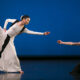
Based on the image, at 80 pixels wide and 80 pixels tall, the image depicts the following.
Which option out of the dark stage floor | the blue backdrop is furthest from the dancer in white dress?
the blue backdrop

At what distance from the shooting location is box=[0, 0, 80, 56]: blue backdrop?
9156 millimetres

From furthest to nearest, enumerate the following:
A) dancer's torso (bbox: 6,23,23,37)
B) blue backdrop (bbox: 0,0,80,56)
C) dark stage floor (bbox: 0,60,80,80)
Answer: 1. blue backdrop (bbox: 0,0,80,56)
2. dancer's torso (bbox: 6,23,23,37)
3. dark stage floor (bbox: 0,60,80,80)

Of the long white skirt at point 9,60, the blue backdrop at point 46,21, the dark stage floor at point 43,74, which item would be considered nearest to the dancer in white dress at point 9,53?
the long white skirt at point 9,60

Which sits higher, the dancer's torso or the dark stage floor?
the dancer's torso

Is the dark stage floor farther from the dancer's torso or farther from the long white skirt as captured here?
the dancer's torso

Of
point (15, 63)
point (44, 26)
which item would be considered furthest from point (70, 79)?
point (44, 26)

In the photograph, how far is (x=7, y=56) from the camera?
6.27m

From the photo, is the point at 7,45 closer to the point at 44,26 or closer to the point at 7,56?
the point at 7,56

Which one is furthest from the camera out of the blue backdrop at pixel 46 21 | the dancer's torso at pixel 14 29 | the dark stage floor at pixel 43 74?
the blue backdrop at pixel 46 21

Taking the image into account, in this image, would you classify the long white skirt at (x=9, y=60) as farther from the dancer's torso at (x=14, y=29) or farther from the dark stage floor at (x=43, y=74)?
the dark stage floor at (x=43, y=74)

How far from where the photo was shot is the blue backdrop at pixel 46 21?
30.0ft

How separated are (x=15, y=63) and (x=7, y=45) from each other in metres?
0.36

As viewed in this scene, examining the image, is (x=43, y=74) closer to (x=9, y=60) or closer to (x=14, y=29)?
(x=9, y=60)

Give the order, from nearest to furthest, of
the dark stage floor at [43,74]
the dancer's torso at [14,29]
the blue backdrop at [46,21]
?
the dark stage floor at [43,74], the dancer's torso at [14,29], the blue backdrop at [46,21]
